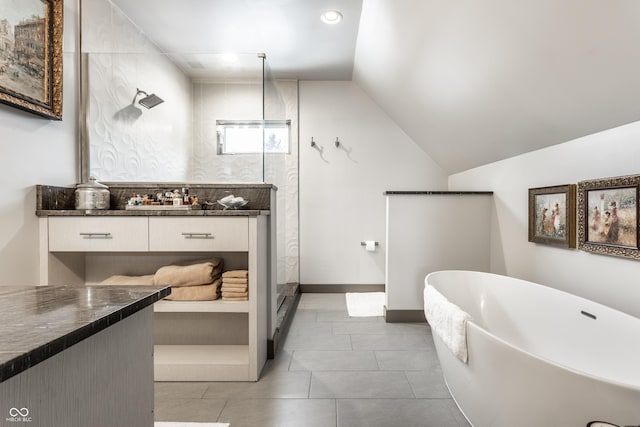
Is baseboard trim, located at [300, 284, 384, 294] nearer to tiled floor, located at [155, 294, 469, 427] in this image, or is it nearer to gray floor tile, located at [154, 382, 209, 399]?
tiled floor, located at [155, 294, 469, 427]

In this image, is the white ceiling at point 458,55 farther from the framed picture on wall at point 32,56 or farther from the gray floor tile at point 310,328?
the gray floor tile at point 310,328

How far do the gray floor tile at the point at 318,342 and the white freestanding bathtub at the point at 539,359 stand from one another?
862 millimetres

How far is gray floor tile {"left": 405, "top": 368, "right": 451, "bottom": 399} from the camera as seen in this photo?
1.87m

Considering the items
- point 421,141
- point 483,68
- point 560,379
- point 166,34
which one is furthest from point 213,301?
point 421,141

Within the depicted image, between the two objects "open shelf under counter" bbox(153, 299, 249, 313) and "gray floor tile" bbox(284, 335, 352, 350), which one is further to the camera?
"gray floor tile" bbox(284, 335, 352, 350)

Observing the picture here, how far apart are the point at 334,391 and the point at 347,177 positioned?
2734 millimetres

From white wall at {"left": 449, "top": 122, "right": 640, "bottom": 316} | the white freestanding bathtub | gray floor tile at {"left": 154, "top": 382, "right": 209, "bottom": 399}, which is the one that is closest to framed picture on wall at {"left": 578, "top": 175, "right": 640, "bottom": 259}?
white wall at {"left": 449, "top": 122, "right": 640, "bottom": 316}

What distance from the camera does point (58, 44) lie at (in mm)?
1996

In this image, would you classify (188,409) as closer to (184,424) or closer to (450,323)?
(184,424)

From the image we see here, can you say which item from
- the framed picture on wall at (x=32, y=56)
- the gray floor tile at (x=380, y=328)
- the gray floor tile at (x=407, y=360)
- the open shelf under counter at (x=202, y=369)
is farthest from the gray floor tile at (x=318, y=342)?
the framed picture on wall at (x=32, y=56)

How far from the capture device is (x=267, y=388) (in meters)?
Result: 1.95

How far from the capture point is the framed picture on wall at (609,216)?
1.65m

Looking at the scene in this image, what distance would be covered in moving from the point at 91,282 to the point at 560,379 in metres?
2.58

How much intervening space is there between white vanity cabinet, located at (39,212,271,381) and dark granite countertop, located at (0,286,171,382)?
1.13m
